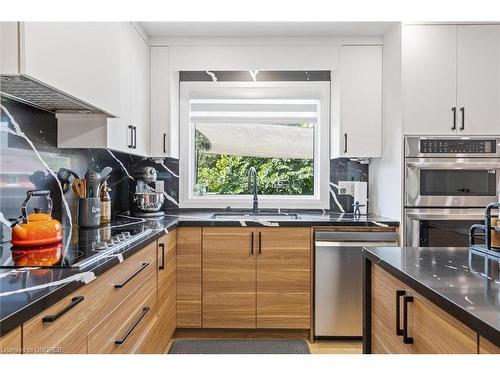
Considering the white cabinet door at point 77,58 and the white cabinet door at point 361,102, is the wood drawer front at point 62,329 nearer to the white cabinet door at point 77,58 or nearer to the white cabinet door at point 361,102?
the white cabinet door at point 77,58

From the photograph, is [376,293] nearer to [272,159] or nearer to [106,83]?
[106,83]

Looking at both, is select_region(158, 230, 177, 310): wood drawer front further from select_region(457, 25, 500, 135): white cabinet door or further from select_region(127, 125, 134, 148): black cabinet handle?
select_region(457, 25, 500, 135): white cabinet door

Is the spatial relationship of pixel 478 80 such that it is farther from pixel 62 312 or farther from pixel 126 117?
pixel 62 312

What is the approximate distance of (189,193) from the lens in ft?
11.1

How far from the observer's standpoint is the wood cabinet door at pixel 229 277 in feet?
8.77

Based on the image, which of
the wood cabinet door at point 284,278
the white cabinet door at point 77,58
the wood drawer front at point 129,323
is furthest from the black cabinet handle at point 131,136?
the wood cabinet door at point 284,278

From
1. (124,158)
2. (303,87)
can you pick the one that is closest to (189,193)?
(124,158)

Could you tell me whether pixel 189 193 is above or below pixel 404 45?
below

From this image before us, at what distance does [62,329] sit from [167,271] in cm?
140

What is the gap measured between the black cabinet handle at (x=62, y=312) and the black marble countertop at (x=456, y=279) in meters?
0.98

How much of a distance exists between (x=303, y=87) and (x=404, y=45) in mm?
914

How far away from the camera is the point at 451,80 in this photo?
8.80 ft
